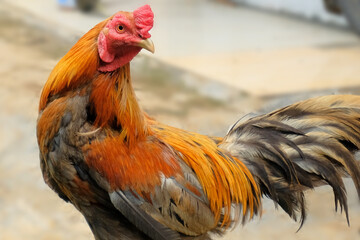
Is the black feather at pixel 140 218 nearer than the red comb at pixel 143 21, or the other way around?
the red comb at pixel 143 21

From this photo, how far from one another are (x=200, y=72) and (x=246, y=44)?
2.19 m

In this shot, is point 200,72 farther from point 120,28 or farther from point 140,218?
point 120,28

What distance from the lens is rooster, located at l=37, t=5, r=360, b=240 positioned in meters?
2.24

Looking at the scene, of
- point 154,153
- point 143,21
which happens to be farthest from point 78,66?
point 154,153

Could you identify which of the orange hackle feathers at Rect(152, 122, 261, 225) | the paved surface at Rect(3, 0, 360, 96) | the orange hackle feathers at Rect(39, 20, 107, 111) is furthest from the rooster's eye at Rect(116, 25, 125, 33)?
the paved surface at Rect(3, 0, 360, 96)

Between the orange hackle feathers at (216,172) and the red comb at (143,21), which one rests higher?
the red comb at (143,21)

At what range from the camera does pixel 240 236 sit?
13.1ft

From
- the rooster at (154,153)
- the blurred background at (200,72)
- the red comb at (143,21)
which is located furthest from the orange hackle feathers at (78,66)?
the blurred background at (200,72)

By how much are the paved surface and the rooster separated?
3.05 metres

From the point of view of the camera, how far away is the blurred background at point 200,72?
413cm

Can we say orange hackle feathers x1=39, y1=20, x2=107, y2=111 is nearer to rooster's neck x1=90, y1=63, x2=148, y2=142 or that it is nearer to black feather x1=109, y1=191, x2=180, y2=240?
rooster's neck x1=90, y1=63, x2=148, y2=142

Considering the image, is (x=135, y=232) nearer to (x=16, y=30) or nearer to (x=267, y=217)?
(x=267, y=217)

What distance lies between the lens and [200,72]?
7430 mm

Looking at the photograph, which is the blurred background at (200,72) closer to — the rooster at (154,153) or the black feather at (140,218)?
the rooster at (154,153)
